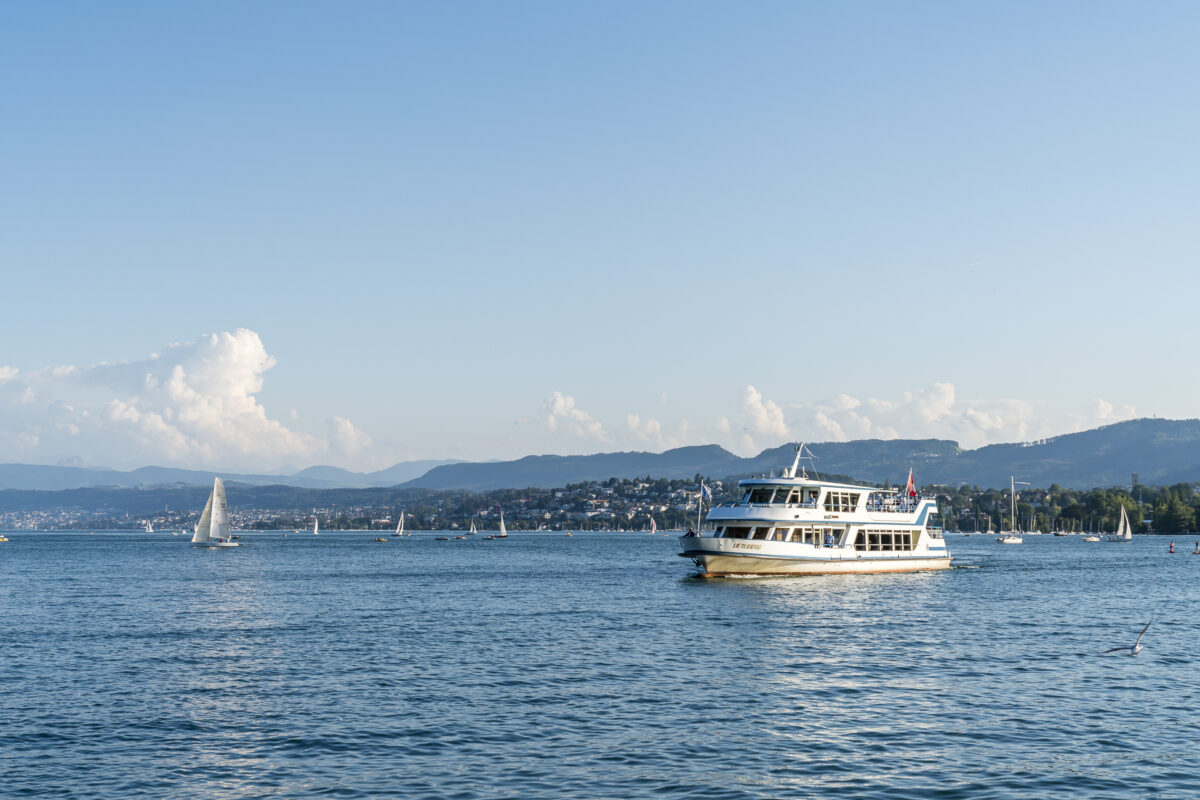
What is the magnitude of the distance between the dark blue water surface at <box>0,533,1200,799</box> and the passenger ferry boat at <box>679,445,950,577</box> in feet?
33.0

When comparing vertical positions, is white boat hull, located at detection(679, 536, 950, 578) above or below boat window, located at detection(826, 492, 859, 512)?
below

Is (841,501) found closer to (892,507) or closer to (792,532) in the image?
(792,532)

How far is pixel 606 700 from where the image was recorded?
113 feet

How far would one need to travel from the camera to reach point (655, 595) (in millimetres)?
77375

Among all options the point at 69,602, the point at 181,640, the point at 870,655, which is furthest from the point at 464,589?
the point at 870,655

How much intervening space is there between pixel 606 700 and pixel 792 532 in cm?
5114

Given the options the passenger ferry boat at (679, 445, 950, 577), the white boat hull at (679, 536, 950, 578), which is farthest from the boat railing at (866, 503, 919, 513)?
the white boat hull at (679, 536, 950, 578)

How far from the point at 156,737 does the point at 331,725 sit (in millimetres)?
4852

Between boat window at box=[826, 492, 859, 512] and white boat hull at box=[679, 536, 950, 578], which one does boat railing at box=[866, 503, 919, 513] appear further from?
white boat hull at box=[679, 536, 950, 578]

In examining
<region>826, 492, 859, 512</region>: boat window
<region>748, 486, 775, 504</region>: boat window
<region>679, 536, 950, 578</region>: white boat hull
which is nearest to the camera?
<region>679, 536, 950, 578</region>: white boat hull

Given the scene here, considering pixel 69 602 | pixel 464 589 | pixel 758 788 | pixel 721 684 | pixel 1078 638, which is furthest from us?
pixel 464 589

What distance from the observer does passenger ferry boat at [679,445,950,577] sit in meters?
81.5

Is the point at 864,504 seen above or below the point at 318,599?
above

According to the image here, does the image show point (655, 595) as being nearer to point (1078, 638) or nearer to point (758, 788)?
point (1078, 638)
